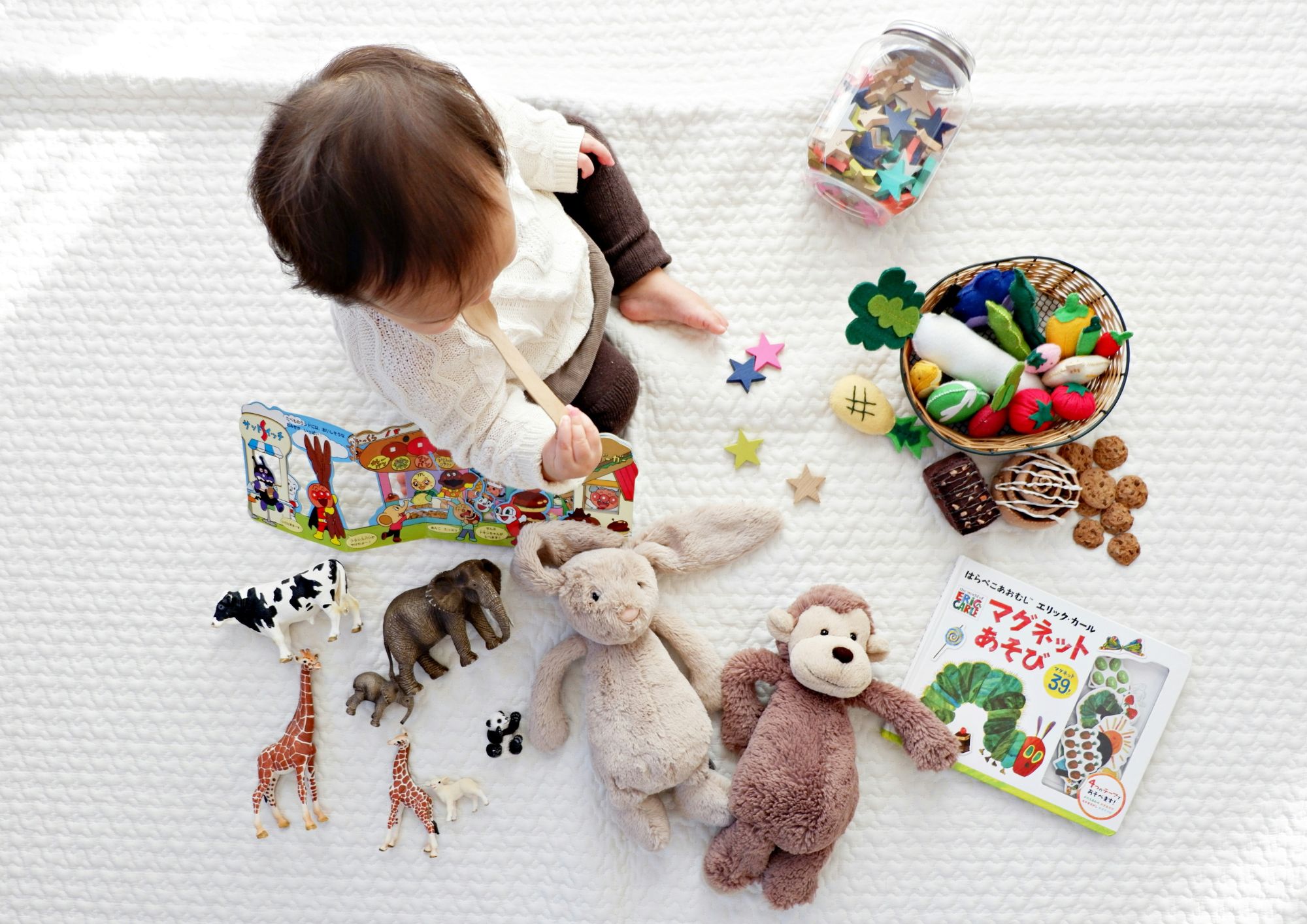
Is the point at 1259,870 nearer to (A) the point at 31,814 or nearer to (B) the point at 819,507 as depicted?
(B) the point at 819,507

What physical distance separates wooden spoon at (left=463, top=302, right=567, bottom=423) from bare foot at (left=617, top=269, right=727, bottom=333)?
0.23 meters

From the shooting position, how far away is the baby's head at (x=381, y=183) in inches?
22.7

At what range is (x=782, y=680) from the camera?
0.93 m

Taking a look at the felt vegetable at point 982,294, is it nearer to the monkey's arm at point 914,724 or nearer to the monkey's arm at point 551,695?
the monkey's arm at point 914,724

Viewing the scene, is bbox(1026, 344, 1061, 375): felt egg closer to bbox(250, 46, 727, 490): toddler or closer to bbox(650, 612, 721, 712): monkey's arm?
bbox(250, 46, 727, 490): toddler

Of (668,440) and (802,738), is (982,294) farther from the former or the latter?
(802,738)

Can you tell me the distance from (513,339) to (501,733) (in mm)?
421

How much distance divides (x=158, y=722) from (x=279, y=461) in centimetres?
32

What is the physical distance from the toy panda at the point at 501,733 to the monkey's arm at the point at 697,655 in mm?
180

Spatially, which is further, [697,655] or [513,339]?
[697,655]

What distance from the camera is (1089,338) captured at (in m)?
0.91

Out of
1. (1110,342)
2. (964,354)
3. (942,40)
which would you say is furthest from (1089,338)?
(942,40)

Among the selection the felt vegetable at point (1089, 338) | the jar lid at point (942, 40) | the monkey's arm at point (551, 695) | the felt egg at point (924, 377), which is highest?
the jar lid at point (942, 40)

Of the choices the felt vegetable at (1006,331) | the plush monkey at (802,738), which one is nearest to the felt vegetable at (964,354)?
the felt vegetable at (1006,331)
